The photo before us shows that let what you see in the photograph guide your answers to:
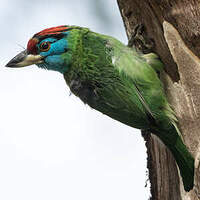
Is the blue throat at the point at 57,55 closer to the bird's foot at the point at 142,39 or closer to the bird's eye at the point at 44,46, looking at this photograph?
the bird's eye at the point at 44,46

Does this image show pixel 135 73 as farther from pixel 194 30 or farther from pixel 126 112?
pixel 194 30

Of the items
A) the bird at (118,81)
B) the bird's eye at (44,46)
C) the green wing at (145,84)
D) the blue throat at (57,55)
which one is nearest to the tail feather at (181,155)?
the bird at (118,81)

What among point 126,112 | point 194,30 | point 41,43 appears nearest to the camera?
point 194,30

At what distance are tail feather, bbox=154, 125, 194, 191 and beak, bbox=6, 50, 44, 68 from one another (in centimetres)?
94

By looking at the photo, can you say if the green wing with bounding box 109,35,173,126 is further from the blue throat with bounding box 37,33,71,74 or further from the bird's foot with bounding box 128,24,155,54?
the blue throat with bounding box 37,33,71,74

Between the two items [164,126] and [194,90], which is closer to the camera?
[194,90]

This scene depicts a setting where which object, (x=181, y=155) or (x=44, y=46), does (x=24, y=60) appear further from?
(x=181, y=155)

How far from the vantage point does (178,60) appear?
2.37 meters

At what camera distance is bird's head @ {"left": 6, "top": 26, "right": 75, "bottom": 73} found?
2.70 meters

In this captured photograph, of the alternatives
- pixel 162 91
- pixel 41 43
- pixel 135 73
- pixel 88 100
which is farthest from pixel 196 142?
pixel 41 43

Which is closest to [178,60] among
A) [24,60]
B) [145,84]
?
[145,84]

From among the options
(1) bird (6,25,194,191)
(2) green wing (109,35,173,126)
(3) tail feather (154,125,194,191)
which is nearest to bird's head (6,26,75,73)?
(1) bird (6,25,194,191)

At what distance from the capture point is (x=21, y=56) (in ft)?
9.02

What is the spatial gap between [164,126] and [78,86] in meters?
0.60
